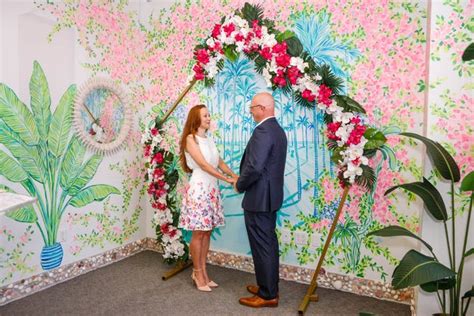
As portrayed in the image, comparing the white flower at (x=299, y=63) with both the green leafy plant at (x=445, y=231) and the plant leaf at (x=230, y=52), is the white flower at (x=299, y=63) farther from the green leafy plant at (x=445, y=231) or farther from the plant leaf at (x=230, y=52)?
the green leafy plant at (x=445, y=231)

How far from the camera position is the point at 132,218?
418cm

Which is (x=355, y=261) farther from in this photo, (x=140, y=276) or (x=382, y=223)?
(x=140, y=276)

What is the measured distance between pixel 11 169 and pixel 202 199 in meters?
1.55

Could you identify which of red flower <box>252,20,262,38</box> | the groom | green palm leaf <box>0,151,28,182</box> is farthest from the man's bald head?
green palm leaf <box>0,151,28,182</box>

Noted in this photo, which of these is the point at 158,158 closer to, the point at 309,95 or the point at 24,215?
Result: the point at 24,215

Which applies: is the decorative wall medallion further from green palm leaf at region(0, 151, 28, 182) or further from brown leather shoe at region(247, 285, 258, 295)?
brown leather shoe at region(247, 285, 258, 295)

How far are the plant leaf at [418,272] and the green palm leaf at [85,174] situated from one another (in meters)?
2.89

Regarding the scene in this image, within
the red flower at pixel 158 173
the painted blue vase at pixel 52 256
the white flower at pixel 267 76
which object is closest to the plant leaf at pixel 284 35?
the white flower at pixel 267 76

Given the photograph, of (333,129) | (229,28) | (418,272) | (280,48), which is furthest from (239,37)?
(418,272)

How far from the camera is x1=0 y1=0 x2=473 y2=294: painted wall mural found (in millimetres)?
2914

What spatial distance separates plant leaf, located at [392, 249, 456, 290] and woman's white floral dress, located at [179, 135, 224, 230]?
67.3 inches

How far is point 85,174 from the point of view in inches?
143

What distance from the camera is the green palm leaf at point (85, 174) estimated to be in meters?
3.53

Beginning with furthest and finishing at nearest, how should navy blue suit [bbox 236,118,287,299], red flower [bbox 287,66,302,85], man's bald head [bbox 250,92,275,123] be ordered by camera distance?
red flower [bbox 287,66,302,85]
man's bald head [bbox 250,92,275,123]
navy blue suit [bbox 236,118,287,299]
